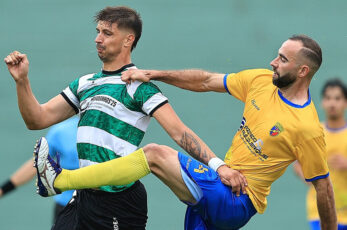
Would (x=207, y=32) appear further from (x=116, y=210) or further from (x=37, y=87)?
(x=116, y=210)

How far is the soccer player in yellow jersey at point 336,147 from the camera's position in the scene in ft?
25.5

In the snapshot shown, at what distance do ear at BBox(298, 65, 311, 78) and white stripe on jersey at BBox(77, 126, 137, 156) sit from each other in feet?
4.32

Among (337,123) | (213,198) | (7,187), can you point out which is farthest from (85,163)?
(337,123)

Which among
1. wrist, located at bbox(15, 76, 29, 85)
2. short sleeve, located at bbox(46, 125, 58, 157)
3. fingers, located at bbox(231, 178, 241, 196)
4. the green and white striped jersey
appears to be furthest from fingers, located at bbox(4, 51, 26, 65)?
short sleeve, located at bbox(46, 125, 58, 157)

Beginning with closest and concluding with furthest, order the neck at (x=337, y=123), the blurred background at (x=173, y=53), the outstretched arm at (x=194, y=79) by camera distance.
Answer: the outstretched arm at (x=194, y=79), the neck at (x=337, y=123), the blurred background at (x=173, y=53)

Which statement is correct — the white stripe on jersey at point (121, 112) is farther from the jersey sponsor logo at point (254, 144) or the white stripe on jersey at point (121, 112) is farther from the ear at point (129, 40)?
the jersey sponsor logo at point (254, 144)

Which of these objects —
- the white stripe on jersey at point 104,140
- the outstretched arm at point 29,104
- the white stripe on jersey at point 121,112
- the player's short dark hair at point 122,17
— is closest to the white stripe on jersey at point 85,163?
the white stripe on jersey at point 104,140

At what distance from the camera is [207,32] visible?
9828 mm

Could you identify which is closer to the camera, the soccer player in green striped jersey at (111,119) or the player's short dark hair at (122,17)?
the soccer player in green striped jersey at (111,119)

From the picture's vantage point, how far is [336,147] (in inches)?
312

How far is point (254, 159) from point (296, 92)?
563mm

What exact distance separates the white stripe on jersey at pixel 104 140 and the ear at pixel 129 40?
2.25ft

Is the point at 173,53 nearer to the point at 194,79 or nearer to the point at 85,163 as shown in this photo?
the point at 194,79

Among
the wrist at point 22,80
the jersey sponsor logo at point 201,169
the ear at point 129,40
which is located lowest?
the jersey sponsor logo at point 201,169
